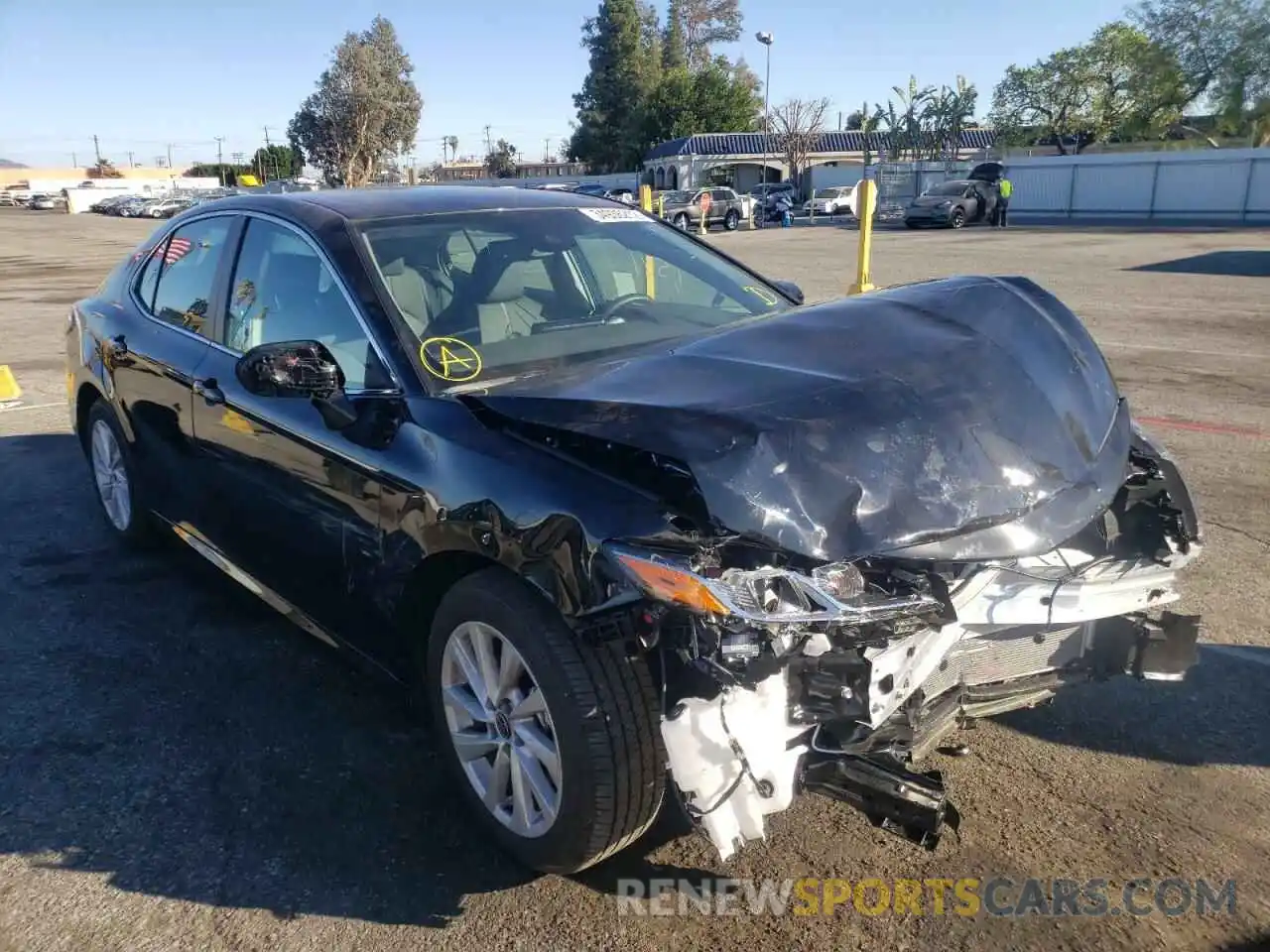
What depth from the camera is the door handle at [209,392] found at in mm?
3736

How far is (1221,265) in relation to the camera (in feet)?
60.1

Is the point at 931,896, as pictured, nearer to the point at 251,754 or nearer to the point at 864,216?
the point at 251,754

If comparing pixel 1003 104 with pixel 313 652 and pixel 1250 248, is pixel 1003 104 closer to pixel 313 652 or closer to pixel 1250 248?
pixel 1250 248

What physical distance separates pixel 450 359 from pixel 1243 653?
3.09 metres

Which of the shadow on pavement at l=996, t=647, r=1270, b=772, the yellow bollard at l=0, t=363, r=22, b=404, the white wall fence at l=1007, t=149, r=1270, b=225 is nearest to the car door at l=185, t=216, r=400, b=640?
the shadow on pavement at l=996, t=647, r=1270, b=772

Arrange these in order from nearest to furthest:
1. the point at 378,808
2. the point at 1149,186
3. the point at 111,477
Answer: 1. the point at 378,808
2. the point at 111,477
3. the point at 1149,186

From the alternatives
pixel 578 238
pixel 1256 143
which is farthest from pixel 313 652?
pixel 1256 143

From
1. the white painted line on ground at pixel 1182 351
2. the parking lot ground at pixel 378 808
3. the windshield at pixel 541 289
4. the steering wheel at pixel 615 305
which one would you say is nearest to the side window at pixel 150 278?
the parking lot ground at pixel 378 808

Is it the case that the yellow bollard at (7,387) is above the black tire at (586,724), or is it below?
below

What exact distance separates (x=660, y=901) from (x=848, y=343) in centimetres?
159

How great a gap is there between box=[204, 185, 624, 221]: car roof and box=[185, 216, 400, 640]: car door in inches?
4.7

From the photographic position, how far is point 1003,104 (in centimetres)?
7694

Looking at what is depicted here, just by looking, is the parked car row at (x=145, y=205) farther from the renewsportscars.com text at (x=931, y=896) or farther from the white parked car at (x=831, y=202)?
the renewsportscars.com text at (x=931, y=896)

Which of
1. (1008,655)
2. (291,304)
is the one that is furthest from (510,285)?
(1008,655)
